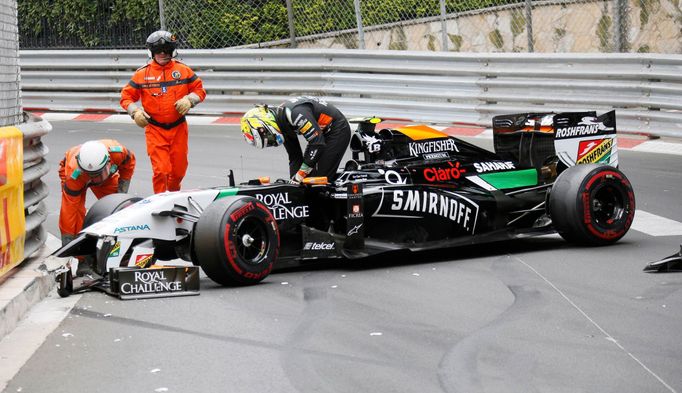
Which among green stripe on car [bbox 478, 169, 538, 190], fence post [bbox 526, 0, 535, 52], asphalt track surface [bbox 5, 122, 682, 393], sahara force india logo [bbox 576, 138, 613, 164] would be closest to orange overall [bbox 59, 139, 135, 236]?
asphalt track surface [bbox 5, 122, 682, 393]

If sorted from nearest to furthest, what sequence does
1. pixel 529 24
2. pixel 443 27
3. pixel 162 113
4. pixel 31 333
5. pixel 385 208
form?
pixel 31 333, pixel 385 208, pixel 162 113, pixel 529 24, pixel 443 27

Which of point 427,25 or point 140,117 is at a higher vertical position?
point 427,25

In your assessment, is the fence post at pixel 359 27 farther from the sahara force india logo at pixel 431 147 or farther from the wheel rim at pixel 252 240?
the wheel rim at pixel 252 240

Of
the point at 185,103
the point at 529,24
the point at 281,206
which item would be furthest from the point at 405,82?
the point at 281,206

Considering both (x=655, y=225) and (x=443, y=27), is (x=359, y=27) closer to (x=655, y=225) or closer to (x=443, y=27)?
(x=443, y=27)

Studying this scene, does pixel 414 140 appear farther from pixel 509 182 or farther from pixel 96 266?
pixel 96 266

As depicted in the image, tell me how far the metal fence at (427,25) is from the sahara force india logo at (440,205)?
6.80m

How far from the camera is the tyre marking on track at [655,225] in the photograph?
10.2 m

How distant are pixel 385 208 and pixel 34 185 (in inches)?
110

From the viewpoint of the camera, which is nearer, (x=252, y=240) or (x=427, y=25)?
(x=252, y=240)

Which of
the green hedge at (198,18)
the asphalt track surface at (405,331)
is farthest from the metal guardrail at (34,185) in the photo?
the green hedge at (198,18)

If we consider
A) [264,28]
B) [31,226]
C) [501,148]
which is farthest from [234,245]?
[264,28]

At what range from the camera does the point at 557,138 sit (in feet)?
32.9

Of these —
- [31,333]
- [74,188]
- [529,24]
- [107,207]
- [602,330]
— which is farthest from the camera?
[529,24]
